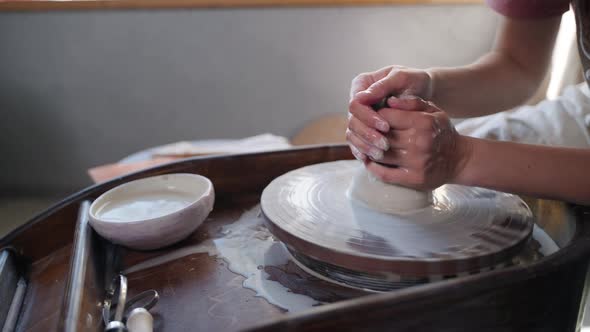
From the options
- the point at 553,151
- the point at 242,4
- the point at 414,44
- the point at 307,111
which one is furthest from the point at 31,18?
the point at 553,151

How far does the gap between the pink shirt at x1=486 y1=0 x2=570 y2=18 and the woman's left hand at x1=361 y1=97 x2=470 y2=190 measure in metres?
0.51

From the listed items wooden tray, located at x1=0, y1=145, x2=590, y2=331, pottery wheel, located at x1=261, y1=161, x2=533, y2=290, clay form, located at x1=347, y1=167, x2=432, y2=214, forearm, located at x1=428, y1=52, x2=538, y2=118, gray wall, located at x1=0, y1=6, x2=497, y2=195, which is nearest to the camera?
wooden tray, located at x1=0, y1=145, x2=590, y2=331

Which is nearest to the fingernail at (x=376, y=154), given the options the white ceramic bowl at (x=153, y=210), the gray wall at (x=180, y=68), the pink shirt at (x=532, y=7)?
the white ceramic bowl at (x=153, y=210)

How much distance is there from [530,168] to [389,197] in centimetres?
20

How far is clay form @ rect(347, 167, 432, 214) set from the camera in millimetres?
679

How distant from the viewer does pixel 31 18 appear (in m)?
2.20

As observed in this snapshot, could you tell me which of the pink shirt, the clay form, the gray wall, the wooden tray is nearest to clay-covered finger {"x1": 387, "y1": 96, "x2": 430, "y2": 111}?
the clay form

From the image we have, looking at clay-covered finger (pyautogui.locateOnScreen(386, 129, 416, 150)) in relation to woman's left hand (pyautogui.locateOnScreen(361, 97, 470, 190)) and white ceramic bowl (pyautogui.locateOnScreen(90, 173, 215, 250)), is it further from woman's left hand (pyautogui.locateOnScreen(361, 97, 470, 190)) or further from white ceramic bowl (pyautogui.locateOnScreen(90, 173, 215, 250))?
white ceramic bowl (pyautogui.locateOnScreen(90, 173, 215, 250))

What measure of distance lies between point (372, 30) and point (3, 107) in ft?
6.16

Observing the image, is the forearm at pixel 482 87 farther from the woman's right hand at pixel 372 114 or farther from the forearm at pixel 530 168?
the forearm at pixel 530 168

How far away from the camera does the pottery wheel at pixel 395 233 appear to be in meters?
0.56

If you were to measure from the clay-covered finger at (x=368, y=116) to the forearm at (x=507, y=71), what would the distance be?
343 millimetres

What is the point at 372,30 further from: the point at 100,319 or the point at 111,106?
the point at 100,319

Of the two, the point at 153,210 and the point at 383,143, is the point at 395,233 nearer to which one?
the point at 383,143
